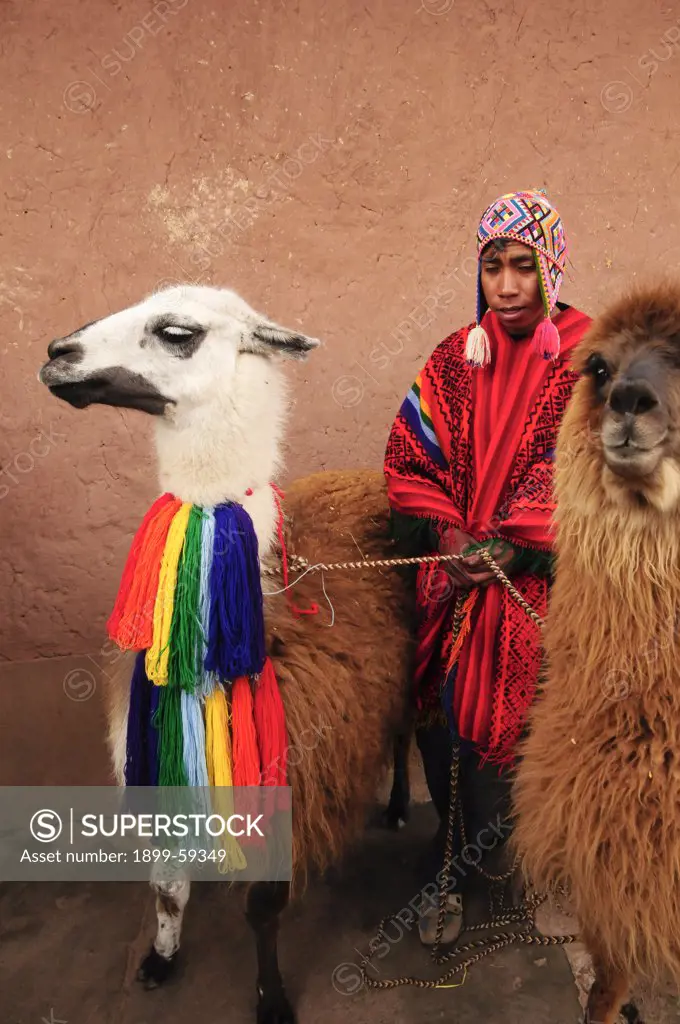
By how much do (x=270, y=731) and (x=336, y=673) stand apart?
0.22 metres

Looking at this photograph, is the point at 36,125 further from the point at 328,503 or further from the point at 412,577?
the point at 412,577

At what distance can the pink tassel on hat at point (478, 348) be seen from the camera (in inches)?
65.3

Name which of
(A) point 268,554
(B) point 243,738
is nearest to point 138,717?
(B) point 243,738

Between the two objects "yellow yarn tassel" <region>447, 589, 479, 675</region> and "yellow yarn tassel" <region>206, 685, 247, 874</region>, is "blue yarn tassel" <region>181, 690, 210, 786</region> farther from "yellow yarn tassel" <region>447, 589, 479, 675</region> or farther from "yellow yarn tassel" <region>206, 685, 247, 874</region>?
"yellow yarn tassel" <region>447, 589, 479, 675</region>

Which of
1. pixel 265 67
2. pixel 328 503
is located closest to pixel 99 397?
pixel 328 503

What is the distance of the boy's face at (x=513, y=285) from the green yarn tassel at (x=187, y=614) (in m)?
0.87

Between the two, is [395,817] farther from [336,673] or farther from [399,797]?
[336,673]

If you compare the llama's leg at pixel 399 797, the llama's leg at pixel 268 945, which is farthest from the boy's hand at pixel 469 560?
the llama's leg at pixel 399 797

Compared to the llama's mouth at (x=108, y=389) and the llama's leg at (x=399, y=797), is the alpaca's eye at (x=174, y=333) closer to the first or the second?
the llama's mouth at (x=108, y=389)

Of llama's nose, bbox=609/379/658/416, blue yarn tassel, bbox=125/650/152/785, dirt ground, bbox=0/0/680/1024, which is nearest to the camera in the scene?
llama's nose, bbox=609/379/658/416

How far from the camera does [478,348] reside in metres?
1.66

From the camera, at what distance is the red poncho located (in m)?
1.61

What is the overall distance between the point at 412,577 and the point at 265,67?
6.05 ft

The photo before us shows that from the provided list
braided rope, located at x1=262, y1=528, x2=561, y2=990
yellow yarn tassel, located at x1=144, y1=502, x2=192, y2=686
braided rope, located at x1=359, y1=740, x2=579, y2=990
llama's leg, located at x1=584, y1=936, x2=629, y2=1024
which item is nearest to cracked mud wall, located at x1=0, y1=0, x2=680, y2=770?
braided rope, located at x1=262, y1=528, x2=561, y2=990
